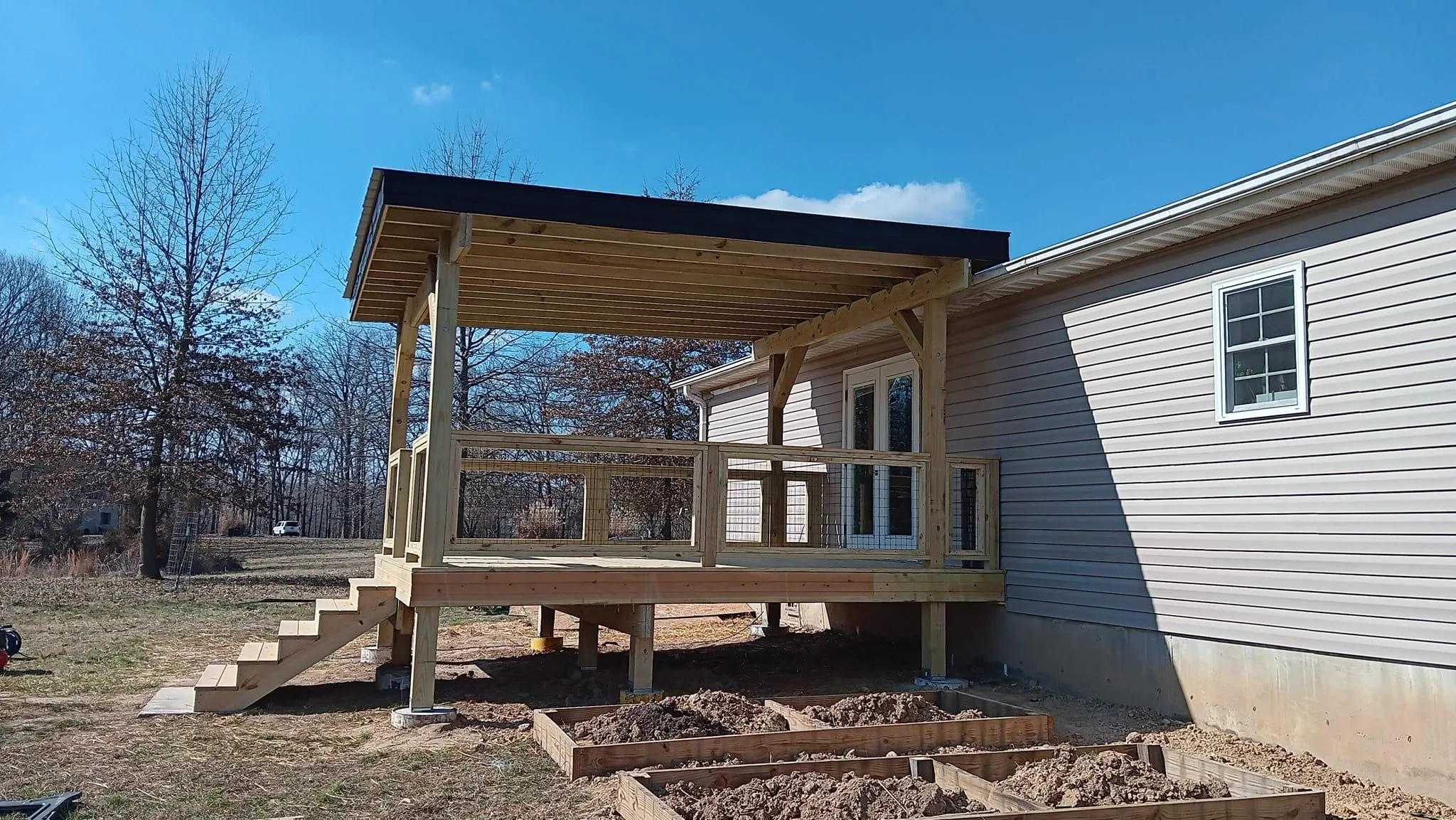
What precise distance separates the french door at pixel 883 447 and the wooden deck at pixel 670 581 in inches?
46.1

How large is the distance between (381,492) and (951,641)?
3272 centimetres

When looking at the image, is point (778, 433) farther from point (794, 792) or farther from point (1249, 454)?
point (794, 792)

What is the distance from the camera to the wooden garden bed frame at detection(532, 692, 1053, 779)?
5.14m

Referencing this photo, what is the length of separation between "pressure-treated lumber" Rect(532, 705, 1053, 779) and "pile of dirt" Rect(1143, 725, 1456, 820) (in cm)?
111

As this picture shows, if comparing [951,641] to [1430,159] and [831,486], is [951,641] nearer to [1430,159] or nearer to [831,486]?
[831,486]

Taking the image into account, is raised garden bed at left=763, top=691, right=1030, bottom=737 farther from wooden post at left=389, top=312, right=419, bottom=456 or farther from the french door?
wooden post at left=389, top=312, right=419, bottom=456

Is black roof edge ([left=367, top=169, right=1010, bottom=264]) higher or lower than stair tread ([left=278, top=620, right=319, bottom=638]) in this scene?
higher

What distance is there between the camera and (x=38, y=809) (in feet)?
14.2

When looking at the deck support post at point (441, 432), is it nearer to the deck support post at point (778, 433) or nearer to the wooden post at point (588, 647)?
the wooden post at point (588, 647)

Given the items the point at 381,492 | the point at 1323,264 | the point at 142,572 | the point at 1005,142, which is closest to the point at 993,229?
the point at 1323,264

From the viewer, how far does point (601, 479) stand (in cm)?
925

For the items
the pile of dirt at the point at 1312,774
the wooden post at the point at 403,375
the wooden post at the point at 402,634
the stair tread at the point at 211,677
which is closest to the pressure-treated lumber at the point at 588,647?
the wooden post at the point at 402,634

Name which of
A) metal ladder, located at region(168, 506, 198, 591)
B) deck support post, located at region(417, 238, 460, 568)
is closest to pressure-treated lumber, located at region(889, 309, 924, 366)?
deck support post, located at region(417, 238, 460, 568)

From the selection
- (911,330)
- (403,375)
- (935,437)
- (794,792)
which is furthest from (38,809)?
(911,330)
